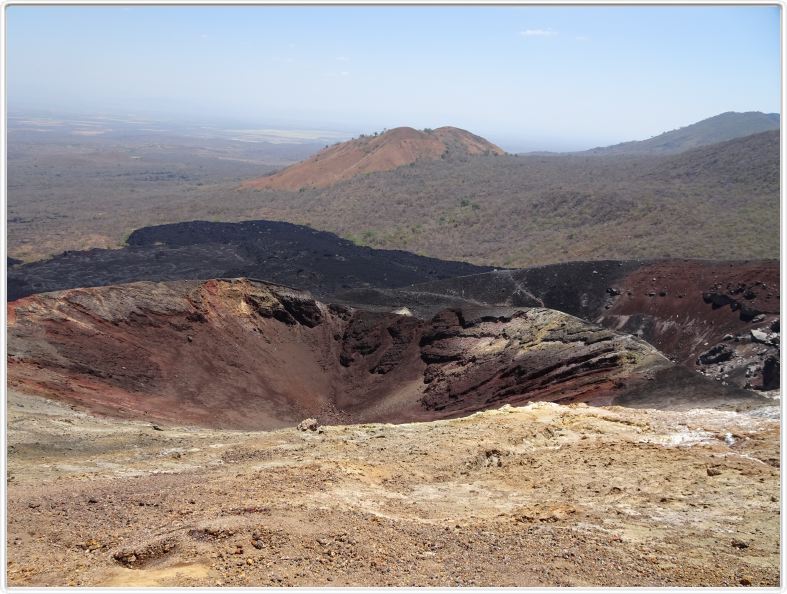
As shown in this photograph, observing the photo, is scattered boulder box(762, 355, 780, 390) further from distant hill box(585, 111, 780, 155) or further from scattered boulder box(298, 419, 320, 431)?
distant hill box(585, 111, 780, 155)

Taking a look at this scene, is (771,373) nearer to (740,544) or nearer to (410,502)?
(740,544)

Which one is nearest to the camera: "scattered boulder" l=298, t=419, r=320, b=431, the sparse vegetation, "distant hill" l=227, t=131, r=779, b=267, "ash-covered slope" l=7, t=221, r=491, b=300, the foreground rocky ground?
the foreground rocky ground

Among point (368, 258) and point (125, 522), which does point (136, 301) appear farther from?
point (368, 258)

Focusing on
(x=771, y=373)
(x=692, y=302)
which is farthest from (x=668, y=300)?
(x=771, y=373)

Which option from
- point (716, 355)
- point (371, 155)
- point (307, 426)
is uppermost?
point (371, 155)

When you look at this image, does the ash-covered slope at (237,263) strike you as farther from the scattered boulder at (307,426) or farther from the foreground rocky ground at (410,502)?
the foreground rocky ground at (410,502)

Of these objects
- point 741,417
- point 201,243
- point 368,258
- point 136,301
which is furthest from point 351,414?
point 201,243

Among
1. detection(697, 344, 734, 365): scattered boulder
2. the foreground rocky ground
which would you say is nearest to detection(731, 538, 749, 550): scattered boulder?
the foreground rocky ground

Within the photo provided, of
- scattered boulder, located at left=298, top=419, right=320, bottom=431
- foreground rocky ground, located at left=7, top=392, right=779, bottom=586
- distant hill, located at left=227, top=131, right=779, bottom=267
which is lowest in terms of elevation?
scattered boulder, located at left=298, top=419, right=320, bottom=431
